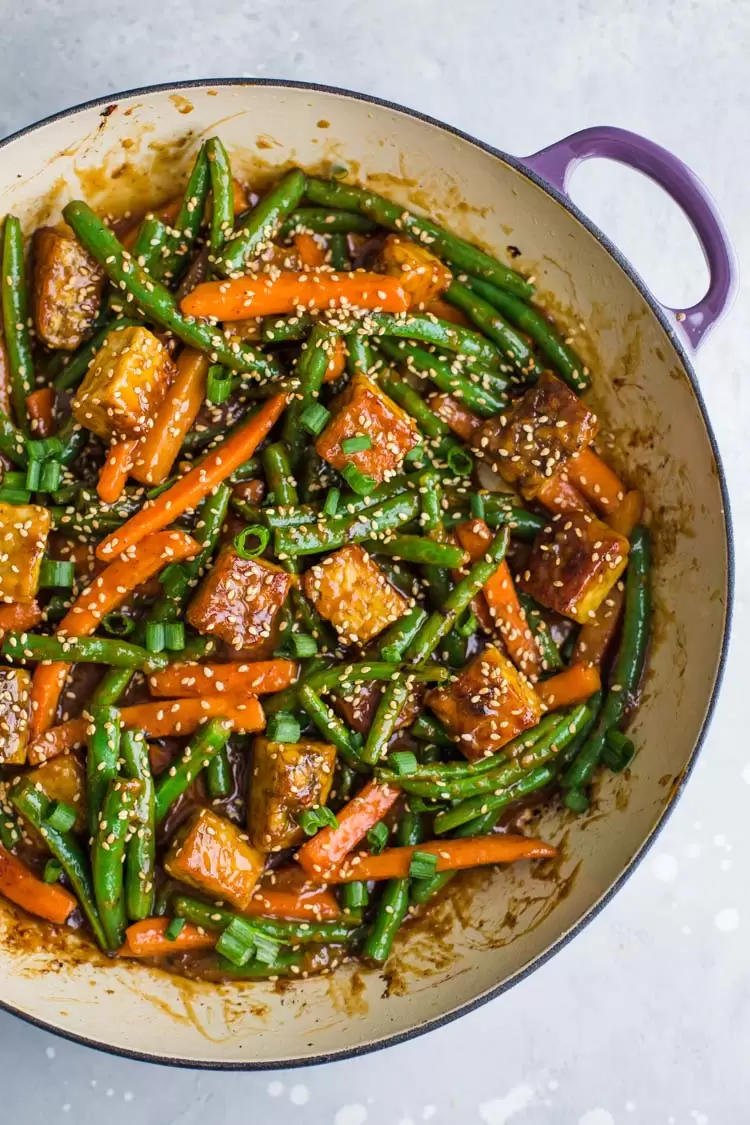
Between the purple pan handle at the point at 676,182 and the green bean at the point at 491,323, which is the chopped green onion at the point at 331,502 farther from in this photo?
the purple pan handle at the point at 676,182

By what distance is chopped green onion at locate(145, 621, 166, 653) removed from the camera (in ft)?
10.9

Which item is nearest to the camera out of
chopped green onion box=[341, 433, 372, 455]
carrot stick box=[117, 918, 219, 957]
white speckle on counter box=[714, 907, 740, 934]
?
chopped green onion box=[341, 433, 372, 455]

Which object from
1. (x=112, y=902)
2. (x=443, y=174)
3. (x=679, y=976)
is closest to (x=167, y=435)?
(x=443, y=174)

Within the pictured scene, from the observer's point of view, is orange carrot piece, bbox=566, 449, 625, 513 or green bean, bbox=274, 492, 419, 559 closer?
green bean, bbox=274, 492, 419, 559

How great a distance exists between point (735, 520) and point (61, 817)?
9.05 ft

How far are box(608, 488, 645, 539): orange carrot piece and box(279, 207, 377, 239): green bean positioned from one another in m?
1.38

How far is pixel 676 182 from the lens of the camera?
3098 mm

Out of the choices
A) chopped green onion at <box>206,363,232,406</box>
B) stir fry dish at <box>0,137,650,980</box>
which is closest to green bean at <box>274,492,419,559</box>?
stir fry dish at <box>0,137,650,980</box>

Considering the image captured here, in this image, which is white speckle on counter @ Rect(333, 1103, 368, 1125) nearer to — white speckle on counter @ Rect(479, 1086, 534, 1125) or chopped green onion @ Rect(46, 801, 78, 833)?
white speckle on counter @ Rect(479, 1086, 534, 1125)

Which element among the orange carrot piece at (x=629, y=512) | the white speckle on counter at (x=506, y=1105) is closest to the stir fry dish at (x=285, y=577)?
the orange carrot piece at (x=629, y=512)

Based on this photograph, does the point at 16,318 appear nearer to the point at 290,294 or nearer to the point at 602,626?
the point at 290,294

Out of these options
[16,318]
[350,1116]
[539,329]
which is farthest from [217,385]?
[350,1116]

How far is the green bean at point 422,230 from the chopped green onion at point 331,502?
3.15ft

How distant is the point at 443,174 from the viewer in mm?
3332
